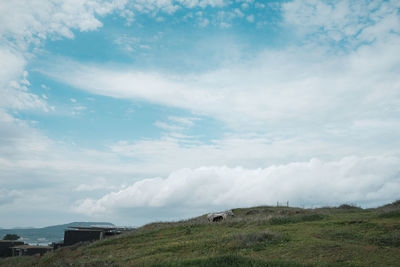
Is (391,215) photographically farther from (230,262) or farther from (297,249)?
(230,262)

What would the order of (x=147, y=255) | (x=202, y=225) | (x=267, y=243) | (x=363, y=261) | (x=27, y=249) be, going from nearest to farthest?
(x=363, y=261), (x=267, y=243), (x=147, y=255), (x=202, y=225), (x=27, y=249)

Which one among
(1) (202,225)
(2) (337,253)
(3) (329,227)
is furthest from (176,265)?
(1) (202,225)

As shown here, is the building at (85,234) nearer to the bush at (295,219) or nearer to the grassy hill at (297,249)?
the bush at (295,219)

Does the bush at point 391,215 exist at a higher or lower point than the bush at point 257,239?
higher

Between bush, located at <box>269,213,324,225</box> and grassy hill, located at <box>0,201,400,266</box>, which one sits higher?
bush, located at <box>269,213,324,225</box>

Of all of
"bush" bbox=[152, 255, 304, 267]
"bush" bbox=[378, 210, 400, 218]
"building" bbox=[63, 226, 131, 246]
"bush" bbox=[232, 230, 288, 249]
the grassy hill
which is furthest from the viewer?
"building" bbox=[63, 226, 131, 246]

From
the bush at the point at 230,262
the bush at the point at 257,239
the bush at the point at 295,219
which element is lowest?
the bush at the point at 230,262

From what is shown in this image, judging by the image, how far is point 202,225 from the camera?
110ft

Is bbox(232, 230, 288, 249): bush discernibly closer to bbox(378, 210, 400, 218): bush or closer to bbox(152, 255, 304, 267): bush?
bbox(152, 255, 304, 267): bush

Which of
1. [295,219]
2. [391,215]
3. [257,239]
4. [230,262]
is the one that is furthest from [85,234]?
[391,215]

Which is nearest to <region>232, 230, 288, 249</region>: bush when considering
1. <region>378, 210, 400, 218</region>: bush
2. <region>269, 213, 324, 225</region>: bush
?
<region>269, 213, 324, 225</region>: bush

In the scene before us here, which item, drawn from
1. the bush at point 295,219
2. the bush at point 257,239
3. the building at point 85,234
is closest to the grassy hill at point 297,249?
the bush at point 257,239

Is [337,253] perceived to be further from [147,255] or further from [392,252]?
[147,255]

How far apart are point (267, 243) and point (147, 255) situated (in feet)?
25.5
